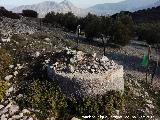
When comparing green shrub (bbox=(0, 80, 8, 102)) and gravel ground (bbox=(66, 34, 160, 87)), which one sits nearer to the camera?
green shrub (bbox=(0, 80, 8, 102))

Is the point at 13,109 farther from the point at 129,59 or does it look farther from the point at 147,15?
the point at 147,15

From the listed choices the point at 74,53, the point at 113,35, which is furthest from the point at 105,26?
Result: the point at 74,53

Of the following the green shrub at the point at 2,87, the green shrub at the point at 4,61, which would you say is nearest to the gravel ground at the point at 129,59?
the green shrub at the point at 4,61

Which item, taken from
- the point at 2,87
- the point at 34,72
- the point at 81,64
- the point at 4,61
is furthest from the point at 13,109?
the point at 4,61

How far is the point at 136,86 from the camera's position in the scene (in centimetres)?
3212

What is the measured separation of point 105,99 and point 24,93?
5.29 metres

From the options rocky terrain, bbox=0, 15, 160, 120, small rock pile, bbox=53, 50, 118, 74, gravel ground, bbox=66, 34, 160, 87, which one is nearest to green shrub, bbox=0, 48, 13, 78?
rocky terrain, bbox=0, 15, 160, 120

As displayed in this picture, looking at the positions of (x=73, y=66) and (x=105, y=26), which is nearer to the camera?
(x=73, y=66)

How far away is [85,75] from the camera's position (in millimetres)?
24641

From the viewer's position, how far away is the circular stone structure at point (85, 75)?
969 inches

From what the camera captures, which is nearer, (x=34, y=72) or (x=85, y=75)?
(x=85, y=75)

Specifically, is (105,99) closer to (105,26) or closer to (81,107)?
(81,107)

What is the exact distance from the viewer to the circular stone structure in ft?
80.8

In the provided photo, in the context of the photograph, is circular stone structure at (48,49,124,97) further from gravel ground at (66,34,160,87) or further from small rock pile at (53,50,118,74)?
gravel ground at (66,34,160,87)
